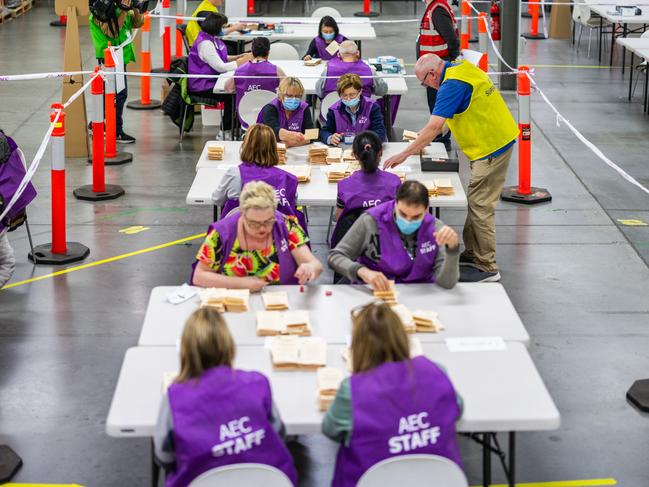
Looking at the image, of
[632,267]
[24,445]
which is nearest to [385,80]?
[632,267]

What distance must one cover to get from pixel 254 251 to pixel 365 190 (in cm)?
127

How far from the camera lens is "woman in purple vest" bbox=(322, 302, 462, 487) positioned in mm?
4004

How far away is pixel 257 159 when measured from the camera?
22.5ft

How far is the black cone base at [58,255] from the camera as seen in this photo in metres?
8.28

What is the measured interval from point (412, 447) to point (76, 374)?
3.07 m

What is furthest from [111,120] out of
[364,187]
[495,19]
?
[495,19]

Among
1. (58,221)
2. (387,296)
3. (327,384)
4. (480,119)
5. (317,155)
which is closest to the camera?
(327,384)

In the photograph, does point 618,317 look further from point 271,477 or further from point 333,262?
point 271,477

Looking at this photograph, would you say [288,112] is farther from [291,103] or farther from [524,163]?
[524,163]

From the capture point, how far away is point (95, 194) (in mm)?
9820

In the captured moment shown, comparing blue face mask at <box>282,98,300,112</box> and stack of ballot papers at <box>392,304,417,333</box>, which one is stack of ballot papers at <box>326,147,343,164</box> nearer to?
blue face mask at <box>282,98,300,112</box>

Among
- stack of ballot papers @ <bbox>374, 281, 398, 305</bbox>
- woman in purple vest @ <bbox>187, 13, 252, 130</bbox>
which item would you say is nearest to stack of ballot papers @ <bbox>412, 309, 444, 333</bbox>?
stack of ballot papers @ <bbox>374, 281, 398, 305</bbox>

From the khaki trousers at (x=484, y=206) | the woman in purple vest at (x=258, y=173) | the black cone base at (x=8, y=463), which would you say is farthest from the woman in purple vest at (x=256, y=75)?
the black cone base at (x=8, y=463)

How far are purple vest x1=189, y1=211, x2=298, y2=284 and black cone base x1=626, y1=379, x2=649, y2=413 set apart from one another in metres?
Answer: 2.03
